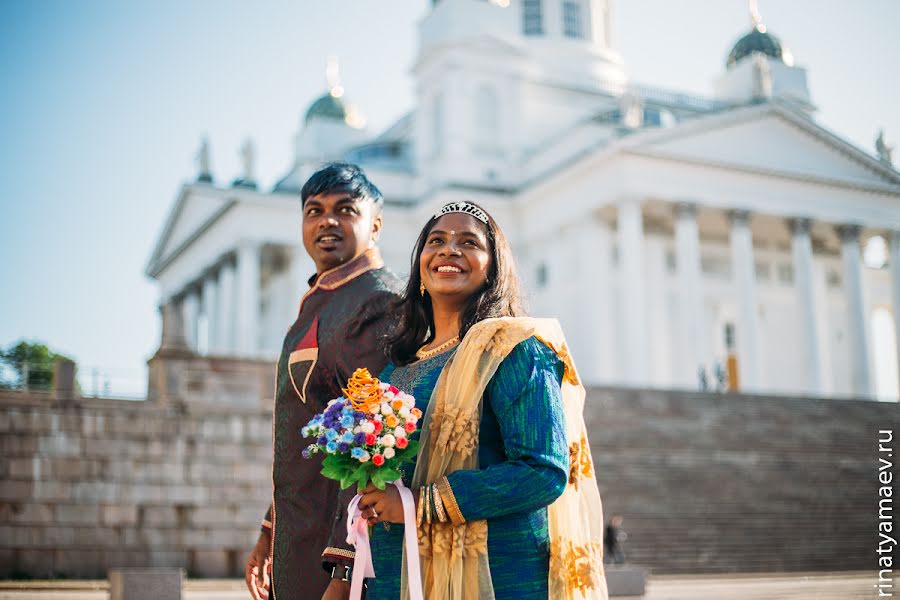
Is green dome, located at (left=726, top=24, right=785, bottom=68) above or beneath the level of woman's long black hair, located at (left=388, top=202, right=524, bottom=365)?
above

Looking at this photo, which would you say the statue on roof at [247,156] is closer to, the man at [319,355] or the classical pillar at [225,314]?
the classical pillar at [225,314]

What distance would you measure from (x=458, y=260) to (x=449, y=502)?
0.87 metres

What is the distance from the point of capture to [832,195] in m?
37.0

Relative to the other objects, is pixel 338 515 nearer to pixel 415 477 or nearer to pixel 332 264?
pixel 415 477

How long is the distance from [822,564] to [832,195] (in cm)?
2068

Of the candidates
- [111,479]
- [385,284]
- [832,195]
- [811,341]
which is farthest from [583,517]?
[832,195]

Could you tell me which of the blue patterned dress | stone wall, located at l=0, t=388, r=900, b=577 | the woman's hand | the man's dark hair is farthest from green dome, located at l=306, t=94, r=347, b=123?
the woman's hand

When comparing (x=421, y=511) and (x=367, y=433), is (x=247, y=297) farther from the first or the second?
(x=367, y=433)

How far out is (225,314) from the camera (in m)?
41.0

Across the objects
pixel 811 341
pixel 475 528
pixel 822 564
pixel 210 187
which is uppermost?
pixel 210 187

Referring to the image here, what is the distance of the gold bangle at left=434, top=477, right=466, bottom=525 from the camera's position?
10.8 ft

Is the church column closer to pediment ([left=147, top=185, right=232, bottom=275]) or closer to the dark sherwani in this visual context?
pediment ([left=147, top=185, right=232, bottom=275])

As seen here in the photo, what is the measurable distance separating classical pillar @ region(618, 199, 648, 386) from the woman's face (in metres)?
28.6

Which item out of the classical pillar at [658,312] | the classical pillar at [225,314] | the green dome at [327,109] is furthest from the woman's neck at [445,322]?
the green dome at [327,109]
